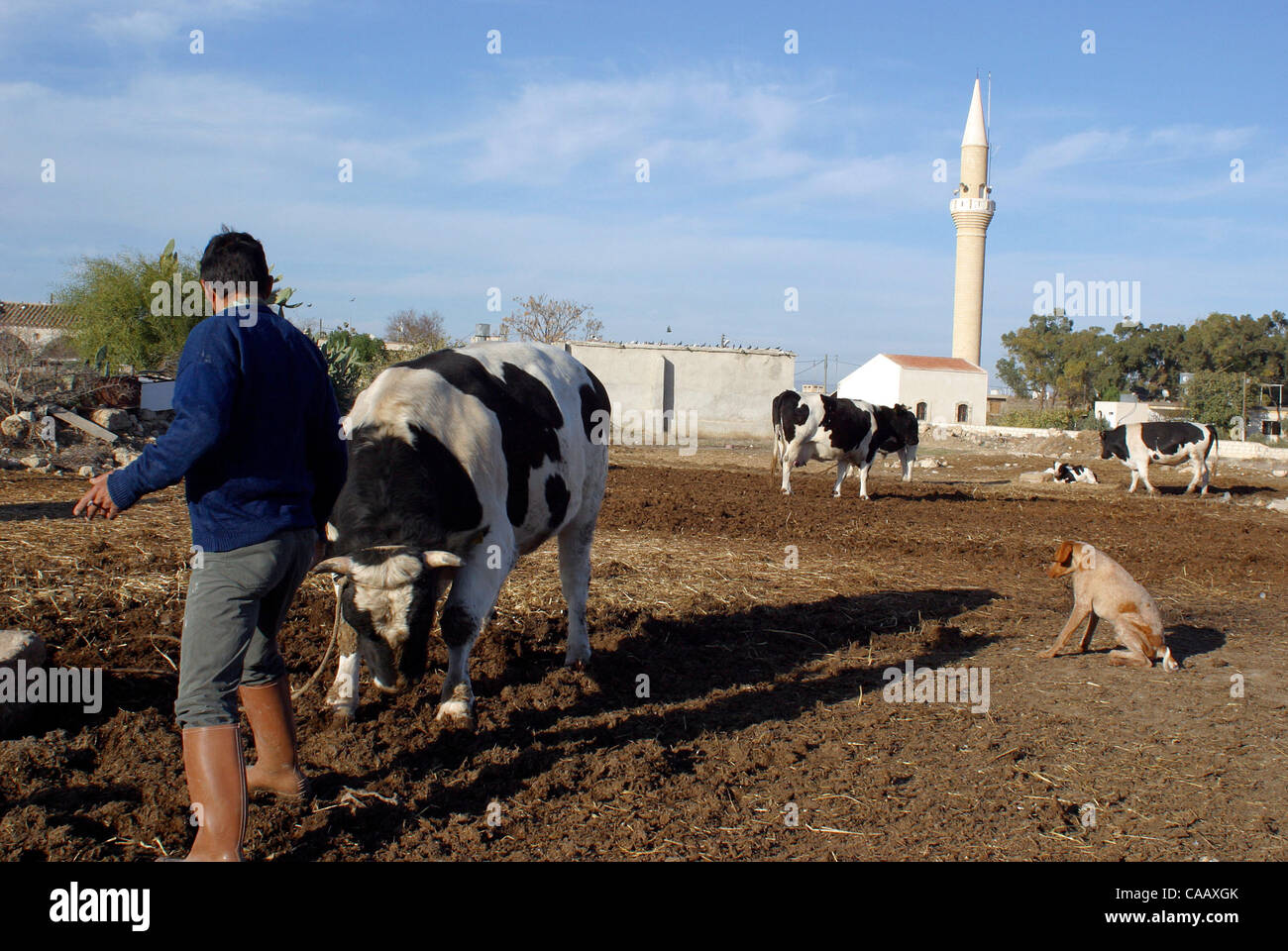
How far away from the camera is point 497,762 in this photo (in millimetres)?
4047

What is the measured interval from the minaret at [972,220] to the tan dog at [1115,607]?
6329 centimetres

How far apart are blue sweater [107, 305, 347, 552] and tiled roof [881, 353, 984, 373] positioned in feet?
192

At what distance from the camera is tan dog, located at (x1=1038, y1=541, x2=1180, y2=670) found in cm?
608

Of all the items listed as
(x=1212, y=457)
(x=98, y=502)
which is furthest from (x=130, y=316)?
(x=1212, y=457)

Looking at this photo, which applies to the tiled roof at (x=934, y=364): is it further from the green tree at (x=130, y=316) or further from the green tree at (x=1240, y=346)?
the green tree at (x=130, y=316)

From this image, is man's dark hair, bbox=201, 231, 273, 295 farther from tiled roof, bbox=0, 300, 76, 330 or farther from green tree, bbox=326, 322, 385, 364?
tiled roof, bbox=0, 300, 76, 330

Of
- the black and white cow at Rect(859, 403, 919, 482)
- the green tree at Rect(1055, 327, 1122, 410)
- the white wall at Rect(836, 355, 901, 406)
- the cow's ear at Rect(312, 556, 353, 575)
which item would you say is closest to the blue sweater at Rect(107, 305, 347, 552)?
the cow's ear at Rect(312, 556, 353, 575)

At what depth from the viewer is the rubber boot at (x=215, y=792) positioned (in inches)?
116

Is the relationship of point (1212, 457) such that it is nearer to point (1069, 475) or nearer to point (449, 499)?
point (1069, 475)

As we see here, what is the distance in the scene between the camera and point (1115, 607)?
6.13m

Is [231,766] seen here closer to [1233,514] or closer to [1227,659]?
[1227,659]

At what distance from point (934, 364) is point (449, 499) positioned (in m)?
60.0

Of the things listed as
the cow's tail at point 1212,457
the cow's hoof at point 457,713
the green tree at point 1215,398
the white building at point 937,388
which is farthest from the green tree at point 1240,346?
the cow's hoof at point 457,713
